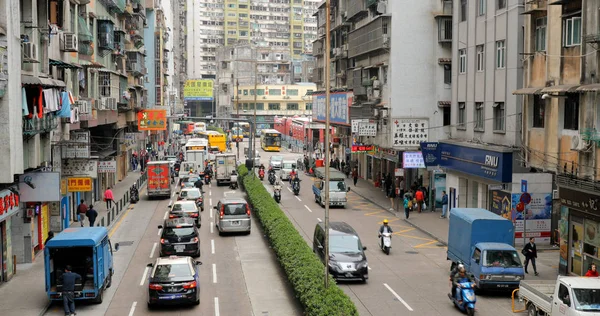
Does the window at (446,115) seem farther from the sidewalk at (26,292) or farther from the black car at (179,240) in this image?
the sidewalk at (26,292)

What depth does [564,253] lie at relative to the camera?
27906 millimetres

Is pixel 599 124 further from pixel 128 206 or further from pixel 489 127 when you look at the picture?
pixel 128 206

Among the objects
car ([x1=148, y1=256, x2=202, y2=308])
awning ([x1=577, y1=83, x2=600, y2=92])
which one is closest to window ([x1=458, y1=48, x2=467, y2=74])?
awning ([x1=577, y1=83, x2=600, y2=92])

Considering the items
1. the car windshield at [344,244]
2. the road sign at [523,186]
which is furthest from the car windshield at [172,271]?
the road sign at [523,186]

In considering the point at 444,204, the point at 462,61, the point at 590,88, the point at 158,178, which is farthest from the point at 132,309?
the point at 158,178

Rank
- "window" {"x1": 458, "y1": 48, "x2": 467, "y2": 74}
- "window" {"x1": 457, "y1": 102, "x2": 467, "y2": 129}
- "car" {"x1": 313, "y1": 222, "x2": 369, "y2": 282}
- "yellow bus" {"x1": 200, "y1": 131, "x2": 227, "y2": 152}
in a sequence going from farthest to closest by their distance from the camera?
"yellow bus" {"x1": 200, "y1": 131, "x2": 227, "y2": 152}, "window" {"x1": 457, "y1": 102, "x2": 467, "y2": 129}, "window" {"x1": 458, "y1": 48, "x2": 467, "y2": 74}, "car" {"x1": 313, "y1": 222, "x2": 369, "y2": 282}

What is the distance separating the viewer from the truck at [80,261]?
22422 mm

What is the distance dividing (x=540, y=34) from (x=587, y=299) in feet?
45.1

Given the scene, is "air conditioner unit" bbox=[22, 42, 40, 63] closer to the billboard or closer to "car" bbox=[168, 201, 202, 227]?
"car" bbox=[168, 201, 202, 227]

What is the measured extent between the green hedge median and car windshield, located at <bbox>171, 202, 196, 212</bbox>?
409 cm

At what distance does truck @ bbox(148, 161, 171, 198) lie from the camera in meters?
52.6

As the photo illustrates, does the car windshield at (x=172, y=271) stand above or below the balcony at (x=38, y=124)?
below

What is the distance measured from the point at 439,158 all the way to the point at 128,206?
67.1ft

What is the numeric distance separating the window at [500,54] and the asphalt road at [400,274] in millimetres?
8797
